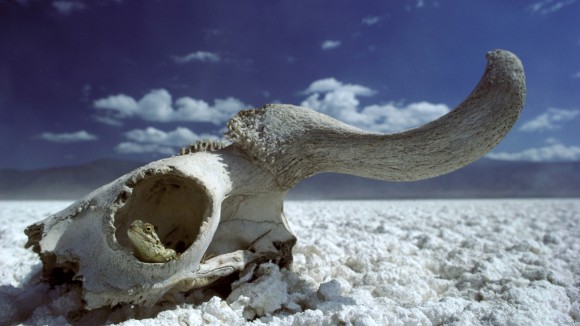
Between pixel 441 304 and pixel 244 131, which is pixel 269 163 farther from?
pixel 441 304

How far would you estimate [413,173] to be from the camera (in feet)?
7.50

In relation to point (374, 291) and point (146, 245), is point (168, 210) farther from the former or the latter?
point (374, 291)

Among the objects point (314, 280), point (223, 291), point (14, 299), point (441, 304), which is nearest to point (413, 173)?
point (441, 304)

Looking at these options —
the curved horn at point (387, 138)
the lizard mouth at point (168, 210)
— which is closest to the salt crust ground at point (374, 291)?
the lizard mouth at point (168, 210)

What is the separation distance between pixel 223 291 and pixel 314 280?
1.82 ft

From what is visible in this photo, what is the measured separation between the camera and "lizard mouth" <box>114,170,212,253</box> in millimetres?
2193

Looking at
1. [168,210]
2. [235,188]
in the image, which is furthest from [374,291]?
[168,210]

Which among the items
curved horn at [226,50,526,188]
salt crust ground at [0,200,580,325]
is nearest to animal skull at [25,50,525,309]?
curved horn at [226,50,526,188]

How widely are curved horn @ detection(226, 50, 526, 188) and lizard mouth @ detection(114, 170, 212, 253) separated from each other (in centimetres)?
42

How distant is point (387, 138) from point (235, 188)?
859mm

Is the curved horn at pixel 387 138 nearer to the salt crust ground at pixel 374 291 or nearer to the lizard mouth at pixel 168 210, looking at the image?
the lizard mouth at pixel 168 210

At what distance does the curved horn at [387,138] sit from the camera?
207 cm

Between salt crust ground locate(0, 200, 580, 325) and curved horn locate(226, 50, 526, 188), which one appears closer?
salt crust ground locate(0, 200, 580, 325)

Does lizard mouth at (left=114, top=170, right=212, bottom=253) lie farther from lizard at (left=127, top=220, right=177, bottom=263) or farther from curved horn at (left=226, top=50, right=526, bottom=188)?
curved horn at (left=226, top=50, right=526, bottom=188)
